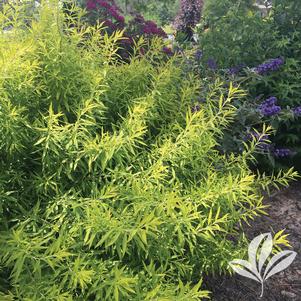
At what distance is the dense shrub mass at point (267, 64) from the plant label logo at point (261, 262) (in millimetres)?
920

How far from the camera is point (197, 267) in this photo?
2.18 m

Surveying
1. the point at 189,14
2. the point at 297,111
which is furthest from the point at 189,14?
the point at 297,111

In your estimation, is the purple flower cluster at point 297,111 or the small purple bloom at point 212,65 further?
the small purple bloom at point 212,65

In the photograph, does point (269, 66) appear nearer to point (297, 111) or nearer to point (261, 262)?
point (297, 111)

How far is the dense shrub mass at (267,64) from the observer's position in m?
3.49

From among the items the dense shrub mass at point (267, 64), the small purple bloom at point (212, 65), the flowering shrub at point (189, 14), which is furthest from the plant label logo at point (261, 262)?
the flowering shrub at point (189, 14)

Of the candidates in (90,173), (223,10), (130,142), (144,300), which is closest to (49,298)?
(144,300)

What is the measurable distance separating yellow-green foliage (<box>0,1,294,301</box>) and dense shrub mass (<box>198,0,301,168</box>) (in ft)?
4.78

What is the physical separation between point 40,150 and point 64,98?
0.91 ft

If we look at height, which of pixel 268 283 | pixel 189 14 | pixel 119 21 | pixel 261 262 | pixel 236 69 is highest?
pixel 236 69

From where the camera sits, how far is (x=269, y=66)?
11.7ft

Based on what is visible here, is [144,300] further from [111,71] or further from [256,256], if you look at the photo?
[111,71]

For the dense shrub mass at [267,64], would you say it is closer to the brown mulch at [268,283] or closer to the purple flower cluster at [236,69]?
the purple flower cluster at [236,69]

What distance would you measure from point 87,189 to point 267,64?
2298 millimetres
